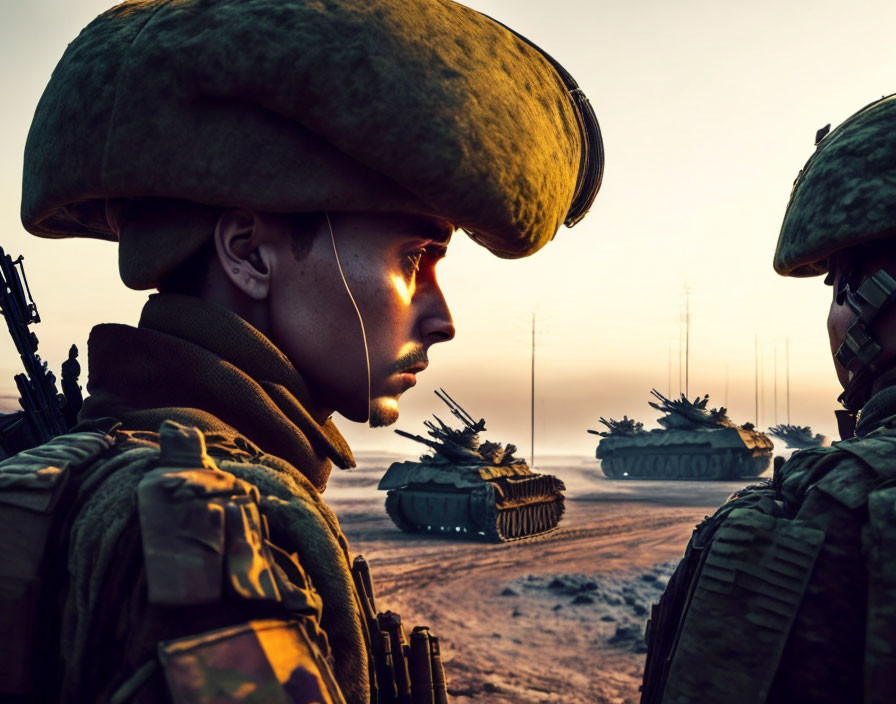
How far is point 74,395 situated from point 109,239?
1.29 meters

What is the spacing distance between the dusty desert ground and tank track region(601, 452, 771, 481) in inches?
395

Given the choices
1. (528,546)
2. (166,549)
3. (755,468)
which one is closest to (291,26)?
(166,549)

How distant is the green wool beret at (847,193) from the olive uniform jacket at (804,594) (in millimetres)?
713

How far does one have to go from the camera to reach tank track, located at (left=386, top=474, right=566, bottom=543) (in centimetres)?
1720

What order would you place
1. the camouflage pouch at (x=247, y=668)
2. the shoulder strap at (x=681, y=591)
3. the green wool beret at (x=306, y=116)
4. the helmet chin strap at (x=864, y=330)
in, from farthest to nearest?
the helmet chin strap at (x=864, y=330)
the shoulder strap at (x=681, y=591)
the green wool beret at (x=306, y=116)
the camouflage pouch at (x=247, y=668)

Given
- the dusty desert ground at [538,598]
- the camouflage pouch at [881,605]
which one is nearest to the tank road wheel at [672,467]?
the dusty desert ground at [538,598]

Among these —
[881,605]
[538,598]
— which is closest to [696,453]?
[538,598]

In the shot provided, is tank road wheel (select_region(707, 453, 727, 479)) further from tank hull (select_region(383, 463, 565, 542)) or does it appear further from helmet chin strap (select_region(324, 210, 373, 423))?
helmet chin strap (select_region(324, 210, 373, 423))

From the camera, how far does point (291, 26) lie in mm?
1534

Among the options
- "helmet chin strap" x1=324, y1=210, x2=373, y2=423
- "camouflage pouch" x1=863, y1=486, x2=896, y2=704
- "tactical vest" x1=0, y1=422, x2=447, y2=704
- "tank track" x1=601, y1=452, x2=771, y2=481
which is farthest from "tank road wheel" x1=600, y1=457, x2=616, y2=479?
"tactical vest" x1=0, y1=422, x2=447, y2=704

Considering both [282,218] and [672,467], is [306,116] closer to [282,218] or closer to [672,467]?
[282,218]

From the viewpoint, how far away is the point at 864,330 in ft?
9.55

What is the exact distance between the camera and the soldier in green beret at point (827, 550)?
234 centimetres

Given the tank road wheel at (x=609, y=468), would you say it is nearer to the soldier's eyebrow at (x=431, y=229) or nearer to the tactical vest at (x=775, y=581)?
the tactical vest at (x=775, y=581)
